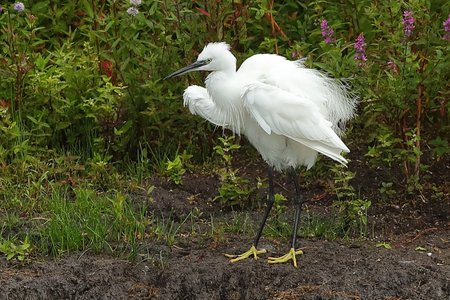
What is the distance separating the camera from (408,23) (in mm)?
5684

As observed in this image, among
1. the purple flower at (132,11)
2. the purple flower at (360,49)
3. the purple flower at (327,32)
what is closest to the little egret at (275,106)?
the purple flower at (360,49)

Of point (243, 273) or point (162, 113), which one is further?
point (162, 113)

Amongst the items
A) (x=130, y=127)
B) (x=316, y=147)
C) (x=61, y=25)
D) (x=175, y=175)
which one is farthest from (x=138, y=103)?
(x=316, y=147)

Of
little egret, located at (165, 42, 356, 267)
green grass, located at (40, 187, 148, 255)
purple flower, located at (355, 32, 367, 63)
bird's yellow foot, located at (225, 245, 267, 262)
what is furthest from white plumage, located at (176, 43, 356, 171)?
green grass, located at (40, 187, 148, 255)

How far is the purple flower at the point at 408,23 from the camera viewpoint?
5.67 metres

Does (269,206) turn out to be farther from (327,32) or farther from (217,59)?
(327,32)

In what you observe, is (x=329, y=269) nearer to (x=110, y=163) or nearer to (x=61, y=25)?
(x=110, y=163)

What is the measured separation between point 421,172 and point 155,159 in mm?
1702

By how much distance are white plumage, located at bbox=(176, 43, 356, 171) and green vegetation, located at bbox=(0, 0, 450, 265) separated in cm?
47

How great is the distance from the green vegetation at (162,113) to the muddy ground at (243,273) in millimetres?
139

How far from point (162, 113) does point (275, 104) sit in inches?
65.5

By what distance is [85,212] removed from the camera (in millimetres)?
5844

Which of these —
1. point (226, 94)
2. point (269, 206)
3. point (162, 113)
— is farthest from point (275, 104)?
point (162, 113)

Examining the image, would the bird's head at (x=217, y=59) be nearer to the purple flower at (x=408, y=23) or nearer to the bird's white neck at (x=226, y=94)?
the bird's white neck at (x=226, y=94)
